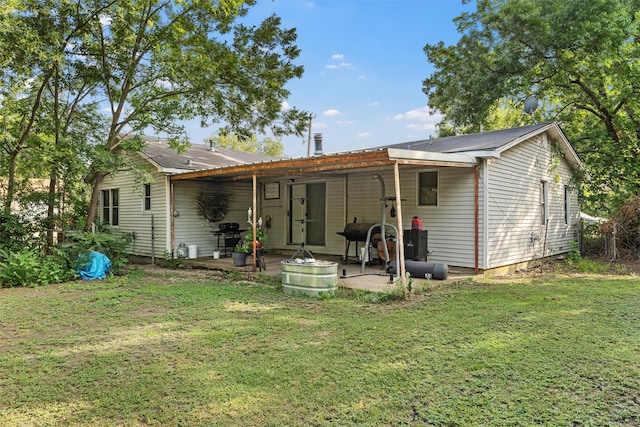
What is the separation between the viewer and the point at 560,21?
11727mm

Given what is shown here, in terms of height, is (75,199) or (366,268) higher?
(75,199)

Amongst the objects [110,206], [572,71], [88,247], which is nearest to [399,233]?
[88,247]

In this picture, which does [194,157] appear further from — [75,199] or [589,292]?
[589,292]

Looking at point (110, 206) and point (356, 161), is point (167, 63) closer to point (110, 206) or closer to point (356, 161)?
point (110, 206)

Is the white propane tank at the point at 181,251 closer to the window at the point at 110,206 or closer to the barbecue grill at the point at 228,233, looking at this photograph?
the barbecue grill at the point at 228,233

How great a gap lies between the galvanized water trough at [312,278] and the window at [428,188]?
3134 millimetres

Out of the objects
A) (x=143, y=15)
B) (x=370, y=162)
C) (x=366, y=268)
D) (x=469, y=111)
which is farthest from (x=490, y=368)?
(x=469, y=111)

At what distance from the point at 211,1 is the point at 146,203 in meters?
5.49

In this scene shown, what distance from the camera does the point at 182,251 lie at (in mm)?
10367

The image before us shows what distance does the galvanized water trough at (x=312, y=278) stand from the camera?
20.1 feet

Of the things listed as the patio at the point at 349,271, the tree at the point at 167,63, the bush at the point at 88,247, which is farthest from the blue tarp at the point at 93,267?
the patio at the point at 349,271

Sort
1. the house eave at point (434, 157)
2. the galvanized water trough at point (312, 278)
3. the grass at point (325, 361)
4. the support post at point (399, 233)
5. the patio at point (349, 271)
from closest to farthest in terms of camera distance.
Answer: the grass at point (325, 361), the support post at point (399, 233), the house eave at point (434, 157), the galvanized water trough at point (312, 278), the patio at point (349, 271)

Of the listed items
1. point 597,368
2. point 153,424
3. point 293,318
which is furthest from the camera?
point 293,318

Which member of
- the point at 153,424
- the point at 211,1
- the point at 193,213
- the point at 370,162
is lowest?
the point at 153,424
